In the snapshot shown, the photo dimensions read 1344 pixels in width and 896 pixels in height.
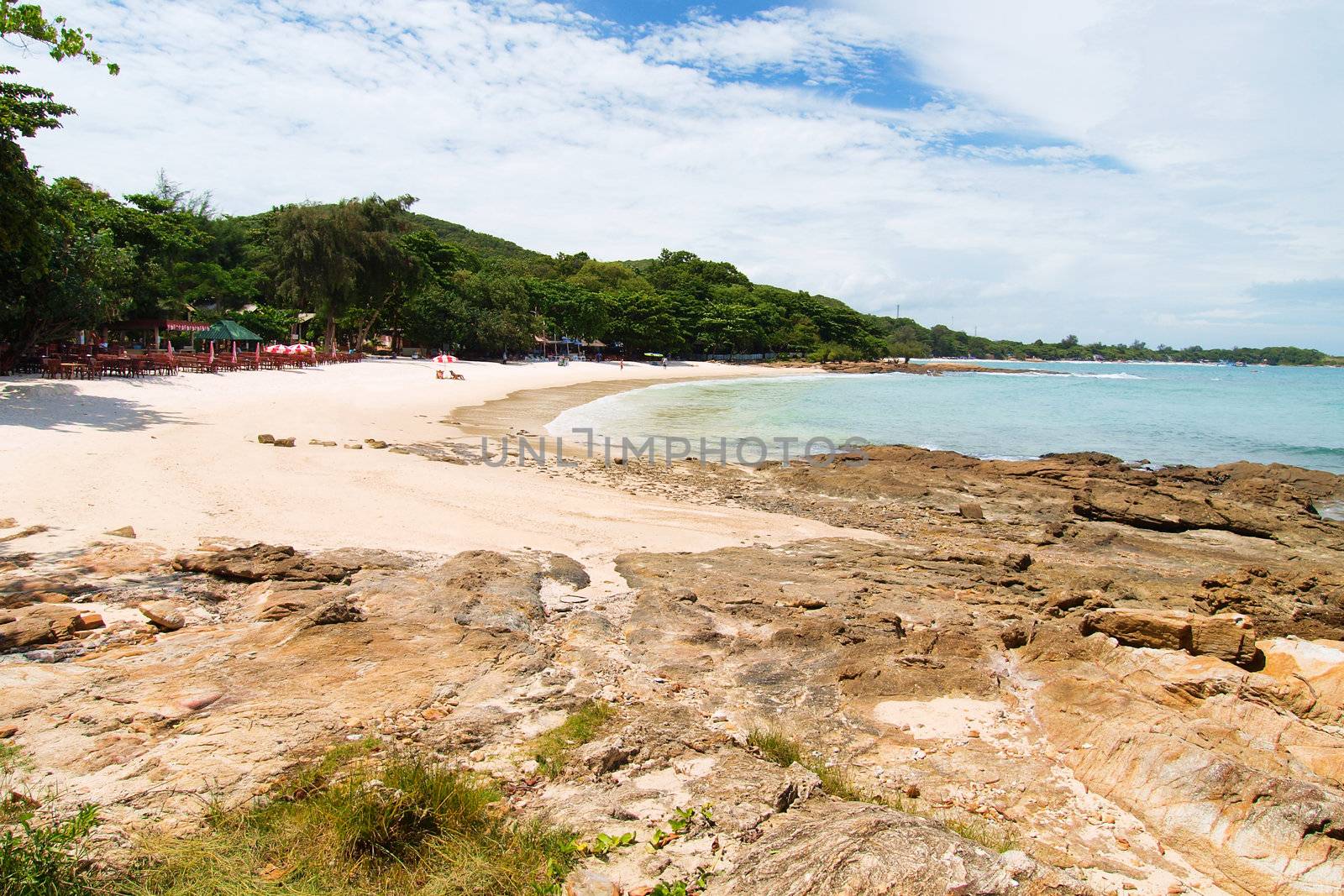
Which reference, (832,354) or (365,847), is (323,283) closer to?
(365,847)

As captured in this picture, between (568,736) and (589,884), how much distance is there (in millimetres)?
1370

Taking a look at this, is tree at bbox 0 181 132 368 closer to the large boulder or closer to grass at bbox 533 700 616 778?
the large boulder

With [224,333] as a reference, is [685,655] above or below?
below

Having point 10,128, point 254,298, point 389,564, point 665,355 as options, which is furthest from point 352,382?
point 665,355

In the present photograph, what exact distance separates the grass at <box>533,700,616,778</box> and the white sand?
4.37 m

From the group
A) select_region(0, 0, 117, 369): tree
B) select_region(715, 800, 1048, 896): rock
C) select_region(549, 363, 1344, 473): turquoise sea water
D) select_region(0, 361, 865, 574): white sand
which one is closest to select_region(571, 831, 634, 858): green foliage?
select_region(715, 800, 1048, 896): rock

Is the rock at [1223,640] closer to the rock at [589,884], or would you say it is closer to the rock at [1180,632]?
the rock at [1180,632]

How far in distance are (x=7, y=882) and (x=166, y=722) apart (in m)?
1.63

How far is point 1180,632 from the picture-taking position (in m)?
5.69

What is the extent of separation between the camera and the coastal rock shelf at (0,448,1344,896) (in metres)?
3.44

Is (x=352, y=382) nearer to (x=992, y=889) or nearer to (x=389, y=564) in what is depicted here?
(x=389, y=564)

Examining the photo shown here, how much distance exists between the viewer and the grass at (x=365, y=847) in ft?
9.48

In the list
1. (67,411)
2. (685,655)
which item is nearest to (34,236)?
(67,411)

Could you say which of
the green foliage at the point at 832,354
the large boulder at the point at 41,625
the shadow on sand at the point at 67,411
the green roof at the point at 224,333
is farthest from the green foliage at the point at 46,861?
the green foliage at the point at 832,354
